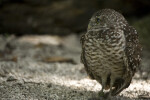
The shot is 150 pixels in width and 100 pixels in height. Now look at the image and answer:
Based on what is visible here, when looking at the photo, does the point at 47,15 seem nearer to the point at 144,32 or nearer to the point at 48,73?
the point at 144,32

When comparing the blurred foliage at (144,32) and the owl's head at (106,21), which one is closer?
the owl's head at (106,21)

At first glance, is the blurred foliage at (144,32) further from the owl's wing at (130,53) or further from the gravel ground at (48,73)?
the owl's wing at (130,53)

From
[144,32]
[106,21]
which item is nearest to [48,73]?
[106,21]

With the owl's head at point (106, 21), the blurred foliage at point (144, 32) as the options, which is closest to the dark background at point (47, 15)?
the blurred foliage at point (144, 32)

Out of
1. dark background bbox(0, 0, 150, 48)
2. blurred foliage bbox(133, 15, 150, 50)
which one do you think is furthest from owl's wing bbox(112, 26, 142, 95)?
dark background bbox(0, 0, 150, 48)

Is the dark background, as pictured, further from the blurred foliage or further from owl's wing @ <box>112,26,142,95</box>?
owl's wing @ <box>112,26,142,95</box>

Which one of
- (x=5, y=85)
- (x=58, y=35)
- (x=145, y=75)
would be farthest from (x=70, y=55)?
(x=5, y=85)

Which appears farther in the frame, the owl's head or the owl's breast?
the owl's head


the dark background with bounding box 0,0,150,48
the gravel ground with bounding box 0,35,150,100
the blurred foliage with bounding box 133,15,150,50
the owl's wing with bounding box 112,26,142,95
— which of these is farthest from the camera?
the dark background with bounding box 0,0,150,48
